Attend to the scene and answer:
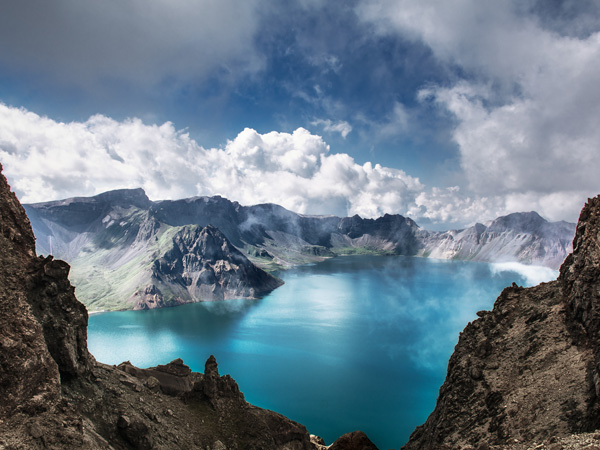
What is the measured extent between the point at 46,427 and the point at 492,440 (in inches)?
1114

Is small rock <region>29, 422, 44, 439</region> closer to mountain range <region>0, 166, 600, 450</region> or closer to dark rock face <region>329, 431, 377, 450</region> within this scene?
mountain range <region>0, 166, 600, 450</region>

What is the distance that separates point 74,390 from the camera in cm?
2525

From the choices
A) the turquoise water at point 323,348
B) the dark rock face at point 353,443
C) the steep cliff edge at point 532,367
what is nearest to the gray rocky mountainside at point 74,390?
the dark rock face at point 353,443

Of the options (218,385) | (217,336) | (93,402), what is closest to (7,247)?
(93,402)

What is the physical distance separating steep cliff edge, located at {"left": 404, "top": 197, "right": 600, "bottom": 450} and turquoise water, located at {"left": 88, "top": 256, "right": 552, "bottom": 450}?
122ft

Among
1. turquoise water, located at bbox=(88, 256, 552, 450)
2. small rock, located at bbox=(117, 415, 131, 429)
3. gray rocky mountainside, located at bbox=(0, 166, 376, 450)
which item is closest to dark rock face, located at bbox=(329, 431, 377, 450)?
gray rocky mountainside, located at bbox=(0, 166, 376, 450)

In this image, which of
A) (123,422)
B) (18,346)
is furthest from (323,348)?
(18,346)

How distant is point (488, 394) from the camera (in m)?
27.7

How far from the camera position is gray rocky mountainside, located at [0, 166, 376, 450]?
1883cm

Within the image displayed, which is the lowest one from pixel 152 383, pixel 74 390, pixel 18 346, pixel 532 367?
pixel 152 383

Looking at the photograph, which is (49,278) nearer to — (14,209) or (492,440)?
(14,209)

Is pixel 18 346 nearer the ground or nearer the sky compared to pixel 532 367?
nearer the sky

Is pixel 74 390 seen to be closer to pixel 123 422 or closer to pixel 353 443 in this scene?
pixel 123 422

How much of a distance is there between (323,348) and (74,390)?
312 feet
